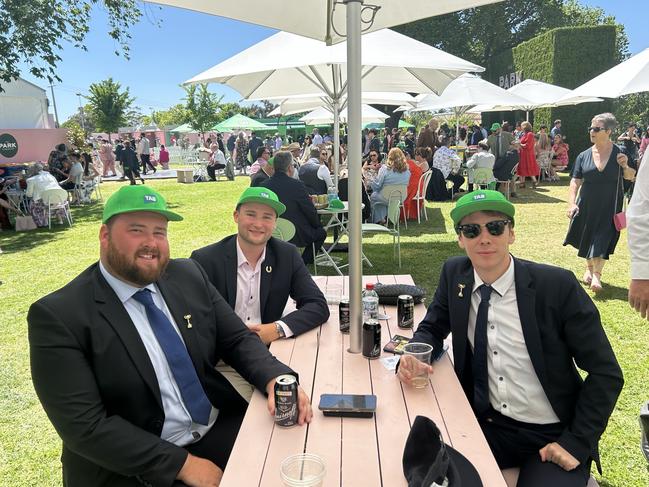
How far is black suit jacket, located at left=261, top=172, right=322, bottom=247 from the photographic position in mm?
5820

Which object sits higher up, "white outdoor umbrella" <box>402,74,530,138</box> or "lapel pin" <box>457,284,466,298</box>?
"white outdoor umbrella" <box>402,74,530,138</box>

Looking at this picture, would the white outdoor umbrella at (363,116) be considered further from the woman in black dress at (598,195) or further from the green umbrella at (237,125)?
the woman in black dress at (598,195)

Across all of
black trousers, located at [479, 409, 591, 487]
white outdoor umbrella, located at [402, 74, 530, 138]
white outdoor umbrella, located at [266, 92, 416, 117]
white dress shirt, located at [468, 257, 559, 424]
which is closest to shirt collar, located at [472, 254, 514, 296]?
white dress shirt, located at [468, 257, 559, 424]

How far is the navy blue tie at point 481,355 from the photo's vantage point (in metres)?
2.07

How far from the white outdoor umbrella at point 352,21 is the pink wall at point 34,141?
1781cm

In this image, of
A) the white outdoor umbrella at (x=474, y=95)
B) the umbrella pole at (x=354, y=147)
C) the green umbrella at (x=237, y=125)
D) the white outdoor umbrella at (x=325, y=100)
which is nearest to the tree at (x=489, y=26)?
the green umbrella at (x=237, y=125)

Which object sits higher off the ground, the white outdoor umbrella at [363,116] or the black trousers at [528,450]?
the white outdoor umbrella at [363,116]

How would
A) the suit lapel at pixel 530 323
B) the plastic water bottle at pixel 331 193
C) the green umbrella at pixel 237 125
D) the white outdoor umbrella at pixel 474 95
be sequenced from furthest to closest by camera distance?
the green umbrella at pixel 237 125
the white outdoor umbrella at pixel 474 95
the plastic water bottle at pixel 331 193
the suit lapel at pixel 530 323

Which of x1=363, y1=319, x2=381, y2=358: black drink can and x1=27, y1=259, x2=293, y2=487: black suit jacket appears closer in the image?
x1=27, y1=259, x2=293, y2=487: black suit jacket

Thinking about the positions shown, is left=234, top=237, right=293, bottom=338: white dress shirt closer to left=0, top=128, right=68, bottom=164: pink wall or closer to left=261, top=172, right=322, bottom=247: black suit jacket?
left=261, top=172, right=322, bottom=247: black suit jacket

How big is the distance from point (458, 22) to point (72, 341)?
1379 inches

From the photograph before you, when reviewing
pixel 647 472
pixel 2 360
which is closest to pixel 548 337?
pixel 647 472

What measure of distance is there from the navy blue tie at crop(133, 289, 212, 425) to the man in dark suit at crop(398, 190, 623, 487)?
3.06 feet

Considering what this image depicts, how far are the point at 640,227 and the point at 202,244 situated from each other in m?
7.34
